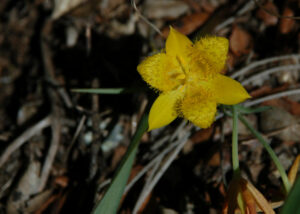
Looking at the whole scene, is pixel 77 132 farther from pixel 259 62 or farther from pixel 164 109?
pixel 259 62

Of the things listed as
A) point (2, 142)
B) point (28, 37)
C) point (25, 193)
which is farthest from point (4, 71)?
point (25, 193)

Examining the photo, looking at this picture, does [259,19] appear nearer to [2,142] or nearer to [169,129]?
[169,129]

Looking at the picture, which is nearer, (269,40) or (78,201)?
(78,201)

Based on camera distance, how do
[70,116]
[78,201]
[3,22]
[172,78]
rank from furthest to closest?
1. [3,22]
2. [70,116]
3. [78,201]
4. [172,78]

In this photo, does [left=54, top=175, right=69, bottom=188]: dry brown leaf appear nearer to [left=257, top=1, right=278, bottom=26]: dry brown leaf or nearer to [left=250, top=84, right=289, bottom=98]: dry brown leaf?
[left=250, top=84, right=289, bottom=98]: dry brown leaf

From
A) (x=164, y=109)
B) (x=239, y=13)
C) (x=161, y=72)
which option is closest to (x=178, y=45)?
(x=161, y=72)

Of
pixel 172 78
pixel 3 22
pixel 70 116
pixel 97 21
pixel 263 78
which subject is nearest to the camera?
pixel 172 78
